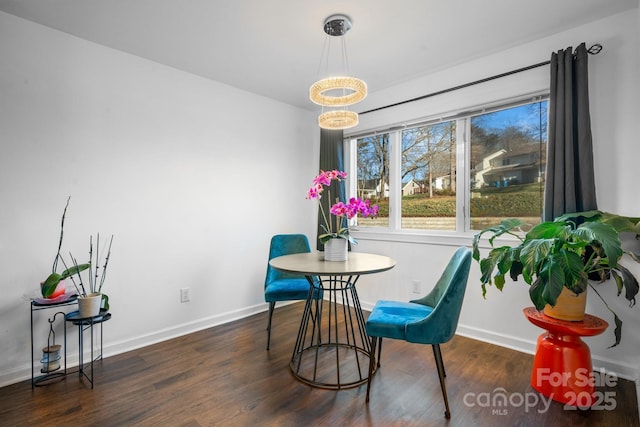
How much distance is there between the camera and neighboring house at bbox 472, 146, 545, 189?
2611 millimetres

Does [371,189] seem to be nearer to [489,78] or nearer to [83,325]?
[489,78]

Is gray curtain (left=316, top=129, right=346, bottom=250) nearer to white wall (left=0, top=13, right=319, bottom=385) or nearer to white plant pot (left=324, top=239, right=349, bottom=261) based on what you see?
white wall (left=0, top=13, right=319, bottom=385)

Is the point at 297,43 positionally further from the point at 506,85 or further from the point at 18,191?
the point at 18,191

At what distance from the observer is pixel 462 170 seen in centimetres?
297

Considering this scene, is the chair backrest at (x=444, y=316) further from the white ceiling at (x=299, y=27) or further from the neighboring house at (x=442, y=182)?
the white ceiling at (x=299, y=27)

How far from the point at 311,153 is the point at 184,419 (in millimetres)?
3220

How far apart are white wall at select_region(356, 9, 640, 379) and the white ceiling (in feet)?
0.43

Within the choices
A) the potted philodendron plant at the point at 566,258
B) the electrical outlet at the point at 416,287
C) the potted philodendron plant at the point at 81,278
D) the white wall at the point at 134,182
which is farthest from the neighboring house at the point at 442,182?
the potted philodendron plant at the point at 81,278

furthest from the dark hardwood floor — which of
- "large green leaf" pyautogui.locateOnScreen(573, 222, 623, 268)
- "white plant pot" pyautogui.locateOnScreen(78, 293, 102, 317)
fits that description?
"large green leaf" pyautogui.locateOnScreen(573, 222, 623, 268)

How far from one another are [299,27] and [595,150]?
2312mm

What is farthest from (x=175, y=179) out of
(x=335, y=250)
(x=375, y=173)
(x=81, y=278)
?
(x=375, y=173)

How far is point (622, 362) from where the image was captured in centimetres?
213

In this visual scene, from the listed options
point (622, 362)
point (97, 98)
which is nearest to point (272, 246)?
point (97, 98)

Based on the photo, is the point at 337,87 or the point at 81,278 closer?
the point at 337,87
